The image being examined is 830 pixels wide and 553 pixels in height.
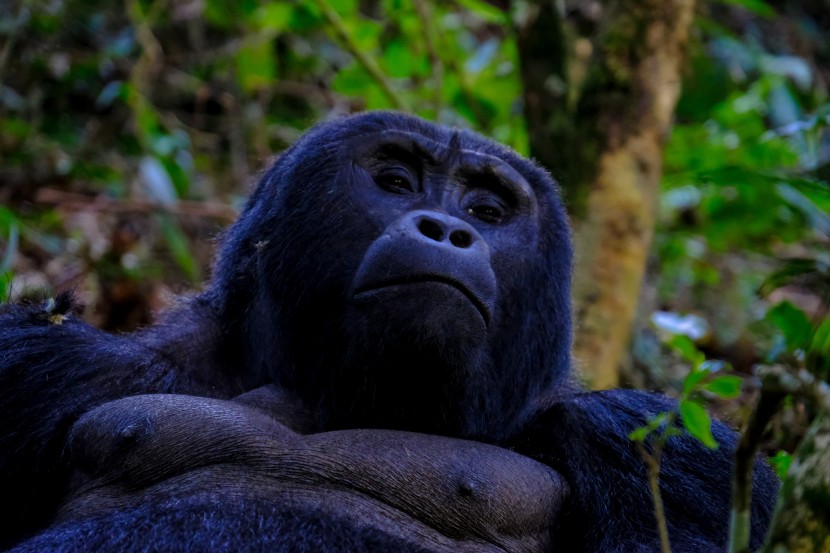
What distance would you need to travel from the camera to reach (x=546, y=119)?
5539 mm

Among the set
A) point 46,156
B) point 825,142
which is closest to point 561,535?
point 825,142

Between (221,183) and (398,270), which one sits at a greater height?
(398,270)

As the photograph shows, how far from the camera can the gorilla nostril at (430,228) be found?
312cm

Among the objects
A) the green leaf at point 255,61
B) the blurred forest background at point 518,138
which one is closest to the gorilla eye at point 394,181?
the blurred forest background at point 518,138

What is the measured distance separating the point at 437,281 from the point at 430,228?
23 cm

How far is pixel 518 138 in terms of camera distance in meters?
7.06

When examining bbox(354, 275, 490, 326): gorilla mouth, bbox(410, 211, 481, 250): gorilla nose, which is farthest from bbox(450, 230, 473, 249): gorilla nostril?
bbox(354, 275, 490, 326): gorilla mouth

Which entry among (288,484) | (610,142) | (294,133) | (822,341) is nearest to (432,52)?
(610,142)

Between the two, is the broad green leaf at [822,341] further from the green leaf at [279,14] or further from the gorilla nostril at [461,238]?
the green leaf at [279,14]

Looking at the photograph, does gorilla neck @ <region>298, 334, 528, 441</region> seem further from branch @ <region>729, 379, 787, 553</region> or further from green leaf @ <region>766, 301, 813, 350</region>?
branch @ <region>729, 379, 787, 553</region>

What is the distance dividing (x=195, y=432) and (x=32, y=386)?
65 cm

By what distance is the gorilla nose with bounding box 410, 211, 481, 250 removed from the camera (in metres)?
3.10

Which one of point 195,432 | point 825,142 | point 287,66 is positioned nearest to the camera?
point 195,432

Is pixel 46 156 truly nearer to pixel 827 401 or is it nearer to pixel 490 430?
pixel 490 430
